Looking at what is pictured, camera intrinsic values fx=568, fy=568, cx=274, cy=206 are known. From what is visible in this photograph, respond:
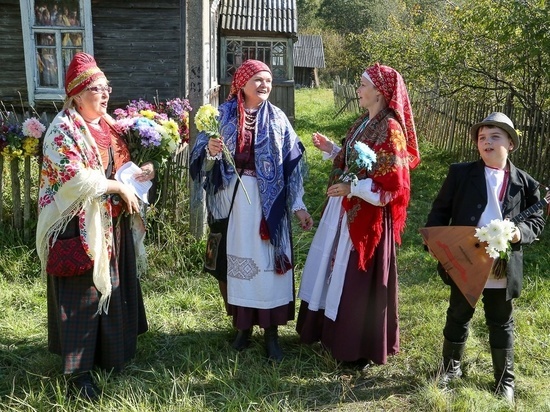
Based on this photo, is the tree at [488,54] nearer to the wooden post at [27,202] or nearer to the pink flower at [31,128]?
the pink flower at [31,128]

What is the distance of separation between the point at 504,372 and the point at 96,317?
2371mm

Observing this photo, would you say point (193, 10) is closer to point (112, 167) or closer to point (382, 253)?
point (112, 167)

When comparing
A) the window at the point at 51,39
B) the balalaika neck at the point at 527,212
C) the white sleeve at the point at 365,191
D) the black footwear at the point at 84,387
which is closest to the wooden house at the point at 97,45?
the window at the point at 51,39

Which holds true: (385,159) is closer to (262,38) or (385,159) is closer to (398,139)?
(398,139)

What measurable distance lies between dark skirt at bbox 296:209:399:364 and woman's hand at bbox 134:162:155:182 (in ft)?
4.24

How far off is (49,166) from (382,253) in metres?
1.95

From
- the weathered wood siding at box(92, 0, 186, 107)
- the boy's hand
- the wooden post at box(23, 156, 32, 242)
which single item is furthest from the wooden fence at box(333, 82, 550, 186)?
the wooden post at box(23, 156, 32, 242)

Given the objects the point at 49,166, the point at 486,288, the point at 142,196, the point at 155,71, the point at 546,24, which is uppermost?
the point at 546,24

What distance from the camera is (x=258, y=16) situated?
11.7 m

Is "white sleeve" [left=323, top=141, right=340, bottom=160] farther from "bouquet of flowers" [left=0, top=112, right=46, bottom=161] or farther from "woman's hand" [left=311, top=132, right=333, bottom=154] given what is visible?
"bouquet of flowers" [left=0, top=112, right=46, bottom=161]

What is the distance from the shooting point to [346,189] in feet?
10.9

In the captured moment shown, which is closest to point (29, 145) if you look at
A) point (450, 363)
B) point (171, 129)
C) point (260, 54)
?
point (171, 129)

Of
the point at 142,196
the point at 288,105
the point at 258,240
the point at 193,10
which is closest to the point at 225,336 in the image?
the point at 258,240

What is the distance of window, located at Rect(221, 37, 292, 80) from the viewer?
11.9m
